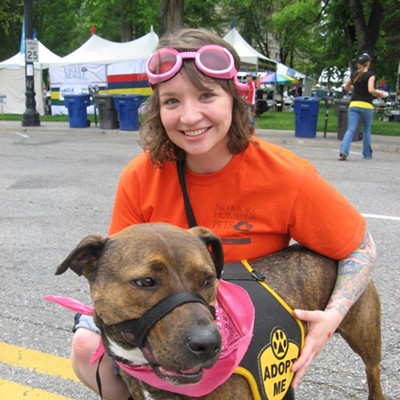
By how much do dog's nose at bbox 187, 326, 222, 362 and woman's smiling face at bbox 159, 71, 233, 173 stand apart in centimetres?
101

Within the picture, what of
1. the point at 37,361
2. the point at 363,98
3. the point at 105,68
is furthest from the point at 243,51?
the point at 37,361

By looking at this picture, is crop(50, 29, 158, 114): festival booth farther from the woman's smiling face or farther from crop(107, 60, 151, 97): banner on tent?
the woman's smiling face

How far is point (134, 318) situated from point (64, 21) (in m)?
40.8

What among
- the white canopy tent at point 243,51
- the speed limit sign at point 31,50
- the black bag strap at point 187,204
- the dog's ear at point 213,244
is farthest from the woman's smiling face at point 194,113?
the white canopy tent at point 243,51

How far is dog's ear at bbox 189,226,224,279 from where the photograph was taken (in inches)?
82.1

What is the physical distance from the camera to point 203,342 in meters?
1.62

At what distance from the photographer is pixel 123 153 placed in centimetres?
1177

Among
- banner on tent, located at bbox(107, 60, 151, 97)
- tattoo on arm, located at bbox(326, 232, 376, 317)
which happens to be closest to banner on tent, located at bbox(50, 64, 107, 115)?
banner on tent, located at bbox(107, 60, 151, 97)

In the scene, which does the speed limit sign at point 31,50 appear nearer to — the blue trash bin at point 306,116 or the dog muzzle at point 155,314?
the blue trash bin at point 306,116

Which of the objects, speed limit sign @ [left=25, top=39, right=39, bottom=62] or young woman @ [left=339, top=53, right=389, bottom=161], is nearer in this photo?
young woman @ [left=339, top=53, right=389, bottom=161]

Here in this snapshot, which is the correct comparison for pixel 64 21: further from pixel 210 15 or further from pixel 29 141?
pixel 29 141

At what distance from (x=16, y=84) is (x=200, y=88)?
1038 inches

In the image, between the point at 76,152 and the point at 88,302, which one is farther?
the point at 76,152

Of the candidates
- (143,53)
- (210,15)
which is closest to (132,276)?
(143,53)
